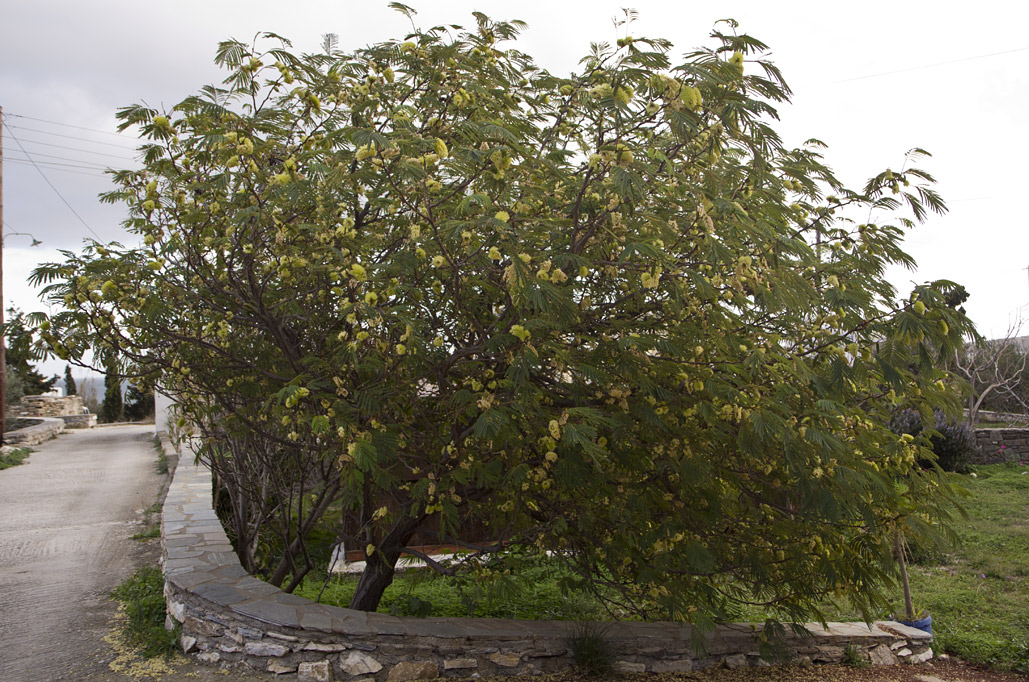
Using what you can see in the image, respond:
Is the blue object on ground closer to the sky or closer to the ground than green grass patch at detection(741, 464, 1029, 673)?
closer to the sky

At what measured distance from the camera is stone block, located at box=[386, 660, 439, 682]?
436 cm

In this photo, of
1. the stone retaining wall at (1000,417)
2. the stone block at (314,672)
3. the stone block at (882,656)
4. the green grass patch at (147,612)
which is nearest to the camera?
the stone block at (314,672)

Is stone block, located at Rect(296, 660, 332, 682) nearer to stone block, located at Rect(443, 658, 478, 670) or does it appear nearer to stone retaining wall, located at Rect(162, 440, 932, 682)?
stone retaining wall, located at Rect(162, 440, 932, 682)

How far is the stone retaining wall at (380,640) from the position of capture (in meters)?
4.35

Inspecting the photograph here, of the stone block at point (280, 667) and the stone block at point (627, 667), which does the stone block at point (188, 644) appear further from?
the stone block at point (627, 667)

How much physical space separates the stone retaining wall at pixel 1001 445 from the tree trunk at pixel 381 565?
13766 mm

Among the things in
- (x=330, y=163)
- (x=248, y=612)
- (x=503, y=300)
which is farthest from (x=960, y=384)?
(x=248, y=612)

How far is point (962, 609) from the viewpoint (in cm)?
696

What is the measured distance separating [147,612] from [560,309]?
4.16 metres

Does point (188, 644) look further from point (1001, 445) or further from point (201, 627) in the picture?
point (1001, 445)

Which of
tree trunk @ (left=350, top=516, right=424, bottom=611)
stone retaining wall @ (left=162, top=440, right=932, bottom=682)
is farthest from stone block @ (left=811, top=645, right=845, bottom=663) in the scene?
tree trunk @ (left=350, top=516, right=424, bottom=611)

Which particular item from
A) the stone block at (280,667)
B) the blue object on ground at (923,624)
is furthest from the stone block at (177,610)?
the blue object on ground at (923,624)

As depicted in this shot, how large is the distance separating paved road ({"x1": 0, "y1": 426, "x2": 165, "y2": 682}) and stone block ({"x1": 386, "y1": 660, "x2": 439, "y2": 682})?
5.96 ft

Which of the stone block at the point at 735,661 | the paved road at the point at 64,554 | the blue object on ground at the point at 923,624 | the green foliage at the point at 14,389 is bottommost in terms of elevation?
the blue object on ground at the point at 923,624
